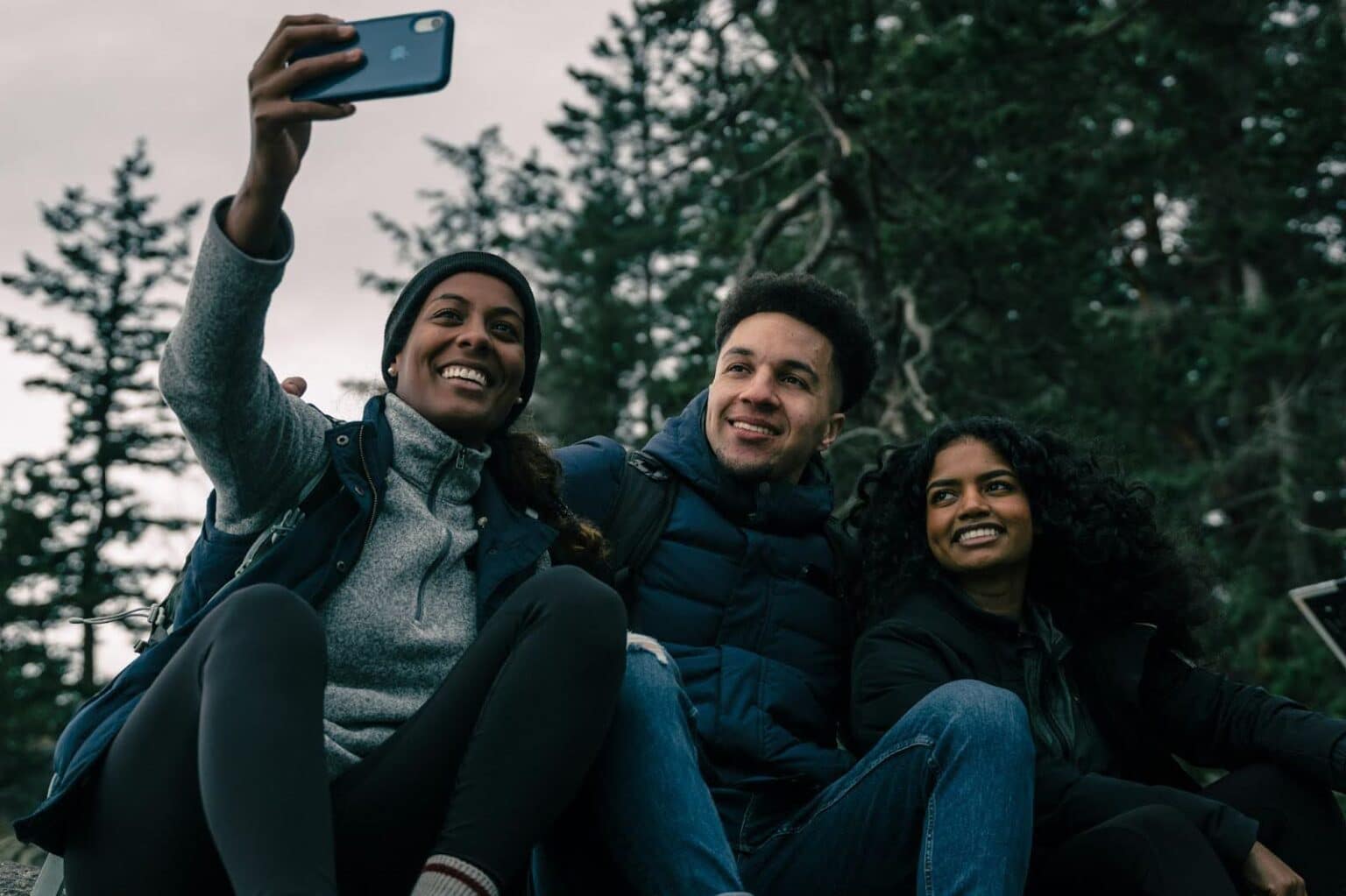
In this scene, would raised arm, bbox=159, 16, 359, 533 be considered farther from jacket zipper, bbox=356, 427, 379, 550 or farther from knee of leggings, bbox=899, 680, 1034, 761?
knee of leggings, bbox=899, 680, 1034, 761

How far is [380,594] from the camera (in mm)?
2262

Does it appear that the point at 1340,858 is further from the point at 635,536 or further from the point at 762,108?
the point at 762,108

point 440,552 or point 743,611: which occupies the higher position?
point 440,552

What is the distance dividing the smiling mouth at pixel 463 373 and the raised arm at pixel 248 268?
0.54m

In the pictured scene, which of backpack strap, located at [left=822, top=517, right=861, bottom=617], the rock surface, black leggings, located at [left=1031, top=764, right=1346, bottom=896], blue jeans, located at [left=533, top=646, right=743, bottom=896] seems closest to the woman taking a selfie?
blue jeans, located at [left=533, top=646, right=743, bottom=896]

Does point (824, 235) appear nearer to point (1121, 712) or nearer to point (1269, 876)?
point (1121, 712)

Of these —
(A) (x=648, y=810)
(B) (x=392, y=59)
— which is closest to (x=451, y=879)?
(A) (x=648, y=810)

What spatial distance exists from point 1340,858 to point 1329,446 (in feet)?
41.9

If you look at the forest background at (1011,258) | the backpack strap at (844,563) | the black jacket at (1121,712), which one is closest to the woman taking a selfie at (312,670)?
the black jacket at (1121,712)

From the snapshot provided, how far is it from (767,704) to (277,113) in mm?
1572

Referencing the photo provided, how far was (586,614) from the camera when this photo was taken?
2.01 meters

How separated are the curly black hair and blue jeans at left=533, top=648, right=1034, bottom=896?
0.76 m

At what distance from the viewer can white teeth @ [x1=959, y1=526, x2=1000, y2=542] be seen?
3.17 m

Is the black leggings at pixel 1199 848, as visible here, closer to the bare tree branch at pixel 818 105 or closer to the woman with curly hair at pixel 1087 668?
the woman with curly hair at pixel 1087 668
